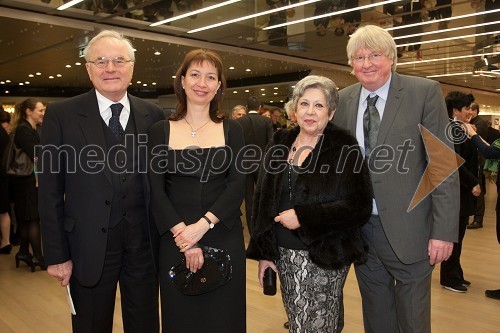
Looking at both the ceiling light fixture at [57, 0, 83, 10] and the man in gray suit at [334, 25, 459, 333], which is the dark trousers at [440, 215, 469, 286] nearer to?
the man in gray suit at [334, 25, 459, 333]

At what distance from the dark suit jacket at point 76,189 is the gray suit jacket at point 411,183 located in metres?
1.41

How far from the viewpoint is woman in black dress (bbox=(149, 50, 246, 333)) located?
2.27m

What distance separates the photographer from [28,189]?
5531mm

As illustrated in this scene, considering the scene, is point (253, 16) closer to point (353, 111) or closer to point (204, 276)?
point (353, 111)

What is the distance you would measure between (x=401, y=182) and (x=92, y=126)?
1609mm

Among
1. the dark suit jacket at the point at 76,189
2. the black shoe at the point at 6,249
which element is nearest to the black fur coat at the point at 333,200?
the dark suit jacket at the point at 76,189

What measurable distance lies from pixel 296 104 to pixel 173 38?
8.91m

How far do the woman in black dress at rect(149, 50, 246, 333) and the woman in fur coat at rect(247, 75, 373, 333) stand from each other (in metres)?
0.19

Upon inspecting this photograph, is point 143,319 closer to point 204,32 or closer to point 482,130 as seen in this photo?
point 482,130

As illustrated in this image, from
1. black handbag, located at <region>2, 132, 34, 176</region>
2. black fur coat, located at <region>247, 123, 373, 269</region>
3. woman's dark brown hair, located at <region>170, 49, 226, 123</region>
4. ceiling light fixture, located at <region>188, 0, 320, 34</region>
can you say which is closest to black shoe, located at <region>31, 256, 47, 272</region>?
black handbag, located at <region>2, 132, 34, 176</region>

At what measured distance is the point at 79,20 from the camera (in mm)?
9055

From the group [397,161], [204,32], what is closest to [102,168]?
[397,161]

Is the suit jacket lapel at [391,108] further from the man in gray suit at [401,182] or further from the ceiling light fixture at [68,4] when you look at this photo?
the ceiling light fixture at [68,4]

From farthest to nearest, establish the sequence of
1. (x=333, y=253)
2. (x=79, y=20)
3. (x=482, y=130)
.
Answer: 1. (x=79, y=20)
2. (x=482, y=130)
3. (x=333, y=253)
